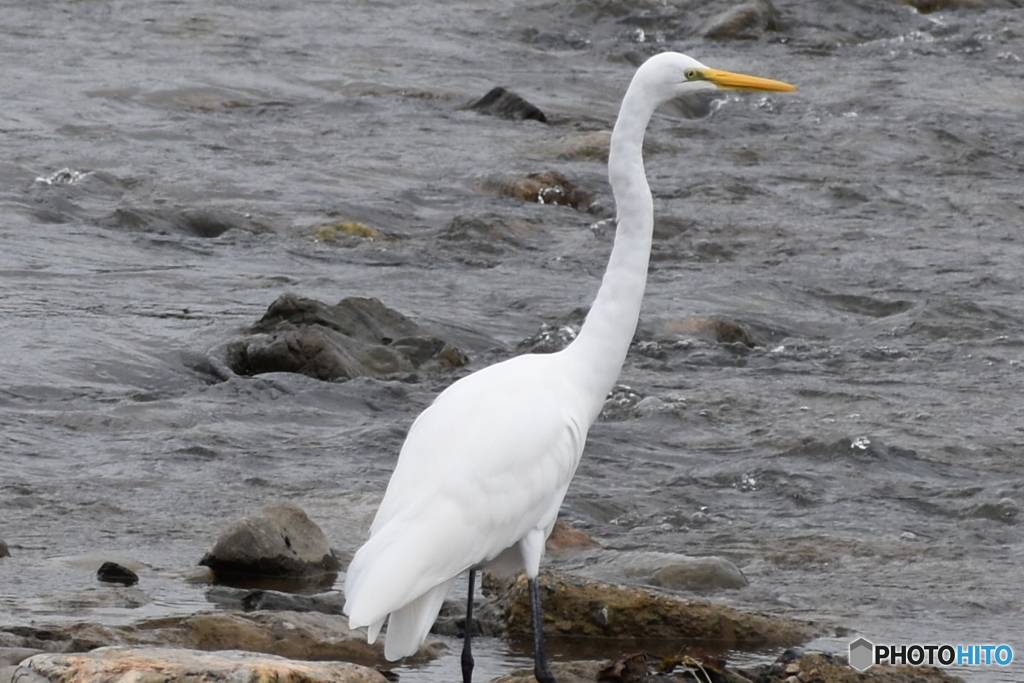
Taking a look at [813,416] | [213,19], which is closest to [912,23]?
[213,19]

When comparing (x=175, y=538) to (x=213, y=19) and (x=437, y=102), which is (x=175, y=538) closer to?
(x=437, y=102)

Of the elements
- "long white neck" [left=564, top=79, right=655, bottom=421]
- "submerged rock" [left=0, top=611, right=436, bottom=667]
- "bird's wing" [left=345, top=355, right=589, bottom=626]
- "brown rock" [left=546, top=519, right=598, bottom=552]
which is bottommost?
"brown rock" [left=546, top=519, right=598, bottom=552]

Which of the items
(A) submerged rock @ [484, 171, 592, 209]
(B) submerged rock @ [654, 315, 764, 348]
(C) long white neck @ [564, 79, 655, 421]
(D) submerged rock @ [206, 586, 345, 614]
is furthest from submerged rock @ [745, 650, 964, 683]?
(A) submerged rock @ [484, 171, 592, 209]

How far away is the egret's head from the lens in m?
4.66

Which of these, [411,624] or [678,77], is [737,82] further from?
[411,624]

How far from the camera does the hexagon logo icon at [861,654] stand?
13.5ft

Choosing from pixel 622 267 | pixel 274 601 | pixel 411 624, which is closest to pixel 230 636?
pixel 274 601

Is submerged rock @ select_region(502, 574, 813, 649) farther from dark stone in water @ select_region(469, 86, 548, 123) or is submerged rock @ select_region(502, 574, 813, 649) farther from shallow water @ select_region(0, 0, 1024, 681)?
dark stone in water @ select_region(469, 86, 548, 123)

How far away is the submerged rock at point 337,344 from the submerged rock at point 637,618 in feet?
9.85

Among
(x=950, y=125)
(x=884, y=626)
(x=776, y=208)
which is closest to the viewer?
(x=884, y=626)

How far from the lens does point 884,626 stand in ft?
16.7

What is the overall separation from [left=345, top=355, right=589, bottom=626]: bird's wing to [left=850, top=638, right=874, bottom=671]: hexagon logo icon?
2.84ft

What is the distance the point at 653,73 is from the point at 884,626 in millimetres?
1859

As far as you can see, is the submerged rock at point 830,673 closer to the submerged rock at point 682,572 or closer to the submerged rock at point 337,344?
the submerged rock at point 682,572
